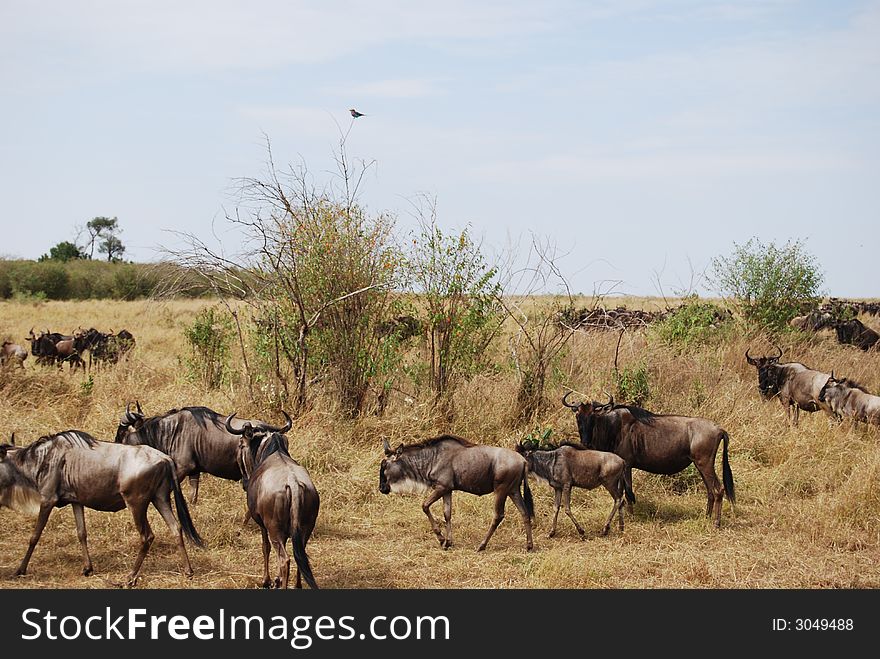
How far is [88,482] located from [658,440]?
5239 mm

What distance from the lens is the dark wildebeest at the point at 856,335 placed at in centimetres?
1819

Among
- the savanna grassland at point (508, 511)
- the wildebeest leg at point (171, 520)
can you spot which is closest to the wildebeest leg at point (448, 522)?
the savanna grassland at point (508, 511)

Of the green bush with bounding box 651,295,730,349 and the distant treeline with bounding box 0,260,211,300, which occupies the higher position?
the distant treeline with bounding box 0,260,211,300

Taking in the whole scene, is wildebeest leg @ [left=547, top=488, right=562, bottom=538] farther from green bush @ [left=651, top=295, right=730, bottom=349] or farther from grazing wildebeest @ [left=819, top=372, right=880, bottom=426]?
green bush @ [left=651, top=295, right=730, bottom=349]

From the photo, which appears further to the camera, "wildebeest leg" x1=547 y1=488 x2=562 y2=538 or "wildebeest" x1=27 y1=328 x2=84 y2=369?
"wildebeest" x1=27 y1=328 x2=84 y2=369

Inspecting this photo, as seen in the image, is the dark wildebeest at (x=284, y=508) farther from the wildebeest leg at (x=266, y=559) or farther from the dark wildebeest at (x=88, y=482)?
the dark wildebeest at (x=88, y=482)

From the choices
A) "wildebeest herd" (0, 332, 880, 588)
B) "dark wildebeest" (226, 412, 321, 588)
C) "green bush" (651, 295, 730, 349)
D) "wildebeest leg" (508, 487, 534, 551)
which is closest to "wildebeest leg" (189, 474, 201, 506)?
"wildebeest herd" (0, 332, 880, 588)

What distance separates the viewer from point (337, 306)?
1128 centimetres

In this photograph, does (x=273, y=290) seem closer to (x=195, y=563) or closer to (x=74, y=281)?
(x=195, y=563)

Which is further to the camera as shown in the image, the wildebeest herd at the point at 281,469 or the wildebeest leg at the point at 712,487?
the wildebeest leg at the point at 712,487

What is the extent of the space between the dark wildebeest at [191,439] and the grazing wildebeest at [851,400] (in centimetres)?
731

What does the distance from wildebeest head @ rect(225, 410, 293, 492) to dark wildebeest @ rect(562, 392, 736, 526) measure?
292cm

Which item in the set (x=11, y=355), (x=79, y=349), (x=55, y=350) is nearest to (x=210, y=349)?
(x=11, y=355)

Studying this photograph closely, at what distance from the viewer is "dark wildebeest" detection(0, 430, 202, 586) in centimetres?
666
